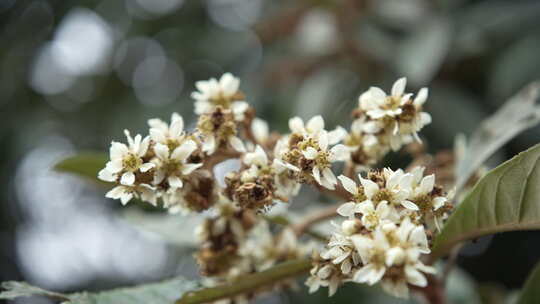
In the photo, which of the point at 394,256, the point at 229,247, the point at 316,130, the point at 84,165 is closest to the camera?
the point at 394,256

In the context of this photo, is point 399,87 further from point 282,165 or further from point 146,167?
point 146,167

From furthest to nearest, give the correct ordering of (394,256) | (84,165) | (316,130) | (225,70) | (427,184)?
(225,70) < (84,165) < (316,130) < (427,184) < (394,256)

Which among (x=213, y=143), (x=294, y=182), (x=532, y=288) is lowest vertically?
(x=532, y=288)

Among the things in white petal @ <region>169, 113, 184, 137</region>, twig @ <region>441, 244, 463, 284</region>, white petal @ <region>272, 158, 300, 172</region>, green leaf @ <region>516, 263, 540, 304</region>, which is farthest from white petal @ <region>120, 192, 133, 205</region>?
green leaf @ <region>516, 263, 540, 304</region>

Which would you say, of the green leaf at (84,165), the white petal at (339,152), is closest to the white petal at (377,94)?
the white petal at (339,152)

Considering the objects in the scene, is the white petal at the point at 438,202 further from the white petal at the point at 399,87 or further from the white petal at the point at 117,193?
the white petal at the point at 117,193

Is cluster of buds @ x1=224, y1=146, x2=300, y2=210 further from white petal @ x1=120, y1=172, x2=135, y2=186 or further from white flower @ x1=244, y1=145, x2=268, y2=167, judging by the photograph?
white petal @ x1=120, y1=172, x2=135, y2=186

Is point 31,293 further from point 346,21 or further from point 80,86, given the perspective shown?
point 80,86

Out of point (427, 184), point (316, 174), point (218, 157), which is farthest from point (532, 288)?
point (218, 157)
